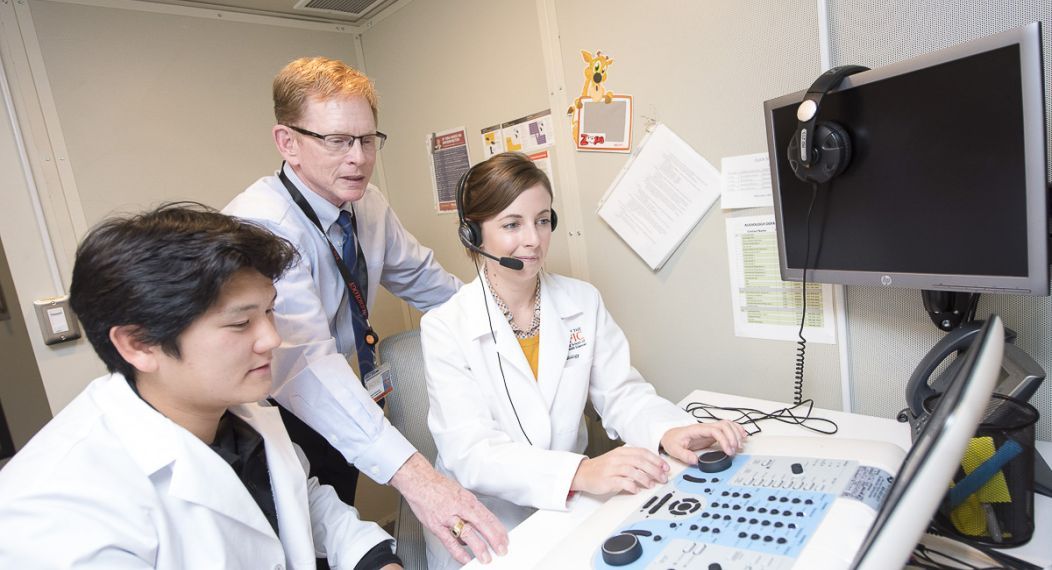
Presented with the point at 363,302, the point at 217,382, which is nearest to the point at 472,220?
the point at 363,302

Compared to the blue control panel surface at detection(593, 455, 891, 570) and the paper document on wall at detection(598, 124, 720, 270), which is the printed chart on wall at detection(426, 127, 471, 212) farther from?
the blue control panel surface at detection(593, 455, 891, 570)

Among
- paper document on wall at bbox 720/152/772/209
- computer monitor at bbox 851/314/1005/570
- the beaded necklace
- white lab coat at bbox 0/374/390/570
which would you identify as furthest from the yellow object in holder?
white lab coat at bbox 0/374/390/570

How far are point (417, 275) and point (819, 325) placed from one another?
1.17m

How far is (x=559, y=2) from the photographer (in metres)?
1.60

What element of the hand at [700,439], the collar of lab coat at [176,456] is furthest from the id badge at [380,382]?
the hand at [700,439]

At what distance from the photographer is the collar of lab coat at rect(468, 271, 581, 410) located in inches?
50.5

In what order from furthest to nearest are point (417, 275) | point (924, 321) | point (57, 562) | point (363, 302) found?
1. point (417, 275)
2. point (363, 302)
3. point (924, 321)
4. point (57, 562)

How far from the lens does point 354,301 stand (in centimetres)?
151

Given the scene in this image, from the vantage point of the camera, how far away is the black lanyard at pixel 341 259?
141 cm

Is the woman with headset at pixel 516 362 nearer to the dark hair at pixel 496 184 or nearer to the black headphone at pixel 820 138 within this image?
the dark hair at pixel 496 184

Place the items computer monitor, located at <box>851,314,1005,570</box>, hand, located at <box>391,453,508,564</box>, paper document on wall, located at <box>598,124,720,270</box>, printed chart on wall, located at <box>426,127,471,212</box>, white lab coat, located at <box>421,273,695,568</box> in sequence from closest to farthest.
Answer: computer monitor, located at <box>851,314,1005,570</box>
hand, located at <box>391,453,508,564</box>
white lab coat, located at <box>421,273,695,568</box>
paper document on wall, located at <box>598,124,720,270</box>
printed chart on wall, located at <box>426,127,471,212</box>

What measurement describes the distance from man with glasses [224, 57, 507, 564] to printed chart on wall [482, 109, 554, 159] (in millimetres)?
510

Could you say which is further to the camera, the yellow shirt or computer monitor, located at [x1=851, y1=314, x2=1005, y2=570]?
the yellow shirt

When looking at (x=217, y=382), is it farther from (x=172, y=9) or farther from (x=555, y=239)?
(x=172, y=9)
